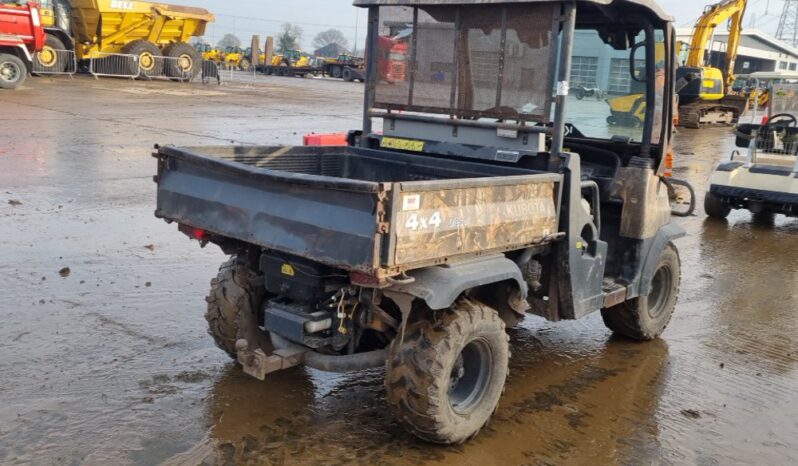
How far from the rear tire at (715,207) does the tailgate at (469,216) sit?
7.69m

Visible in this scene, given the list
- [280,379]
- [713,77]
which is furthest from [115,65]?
[280,379]

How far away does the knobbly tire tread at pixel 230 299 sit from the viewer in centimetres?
446

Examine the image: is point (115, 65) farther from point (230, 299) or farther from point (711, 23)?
point (230, 299)

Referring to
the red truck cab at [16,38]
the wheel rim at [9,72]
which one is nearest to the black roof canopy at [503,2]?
the red truck cab at [16,38]

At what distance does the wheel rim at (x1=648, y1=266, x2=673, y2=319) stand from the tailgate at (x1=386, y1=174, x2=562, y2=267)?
1858mm

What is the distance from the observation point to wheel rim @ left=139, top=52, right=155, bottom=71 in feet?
92.2

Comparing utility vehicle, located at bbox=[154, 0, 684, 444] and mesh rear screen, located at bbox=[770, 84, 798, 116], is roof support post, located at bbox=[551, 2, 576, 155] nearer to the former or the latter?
utility vehicle, located at bbox=[154, 0, 684, 444]

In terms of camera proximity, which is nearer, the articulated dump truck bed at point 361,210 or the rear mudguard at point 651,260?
the articulated dump truck bed at point 361,210

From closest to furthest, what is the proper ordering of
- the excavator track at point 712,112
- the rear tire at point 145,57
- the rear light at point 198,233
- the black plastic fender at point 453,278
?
the black plastic fender at point 453,278, the rear light at point 198,233, the excavator track at point 712,112, the rear tire at point 145,57

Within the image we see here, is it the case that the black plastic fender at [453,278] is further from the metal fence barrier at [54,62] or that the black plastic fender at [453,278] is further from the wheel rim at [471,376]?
the metal fence barrier at [54,62]

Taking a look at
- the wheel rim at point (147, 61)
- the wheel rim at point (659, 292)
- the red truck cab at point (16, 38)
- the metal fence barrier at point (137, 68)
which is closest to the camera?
the wheel rim at point (659, 292)

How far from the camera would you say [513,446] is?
4105mm

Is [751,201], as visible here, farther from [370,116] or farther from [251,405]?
[251,405]

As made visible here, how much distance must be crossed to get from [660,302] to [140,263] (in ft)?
14.3
